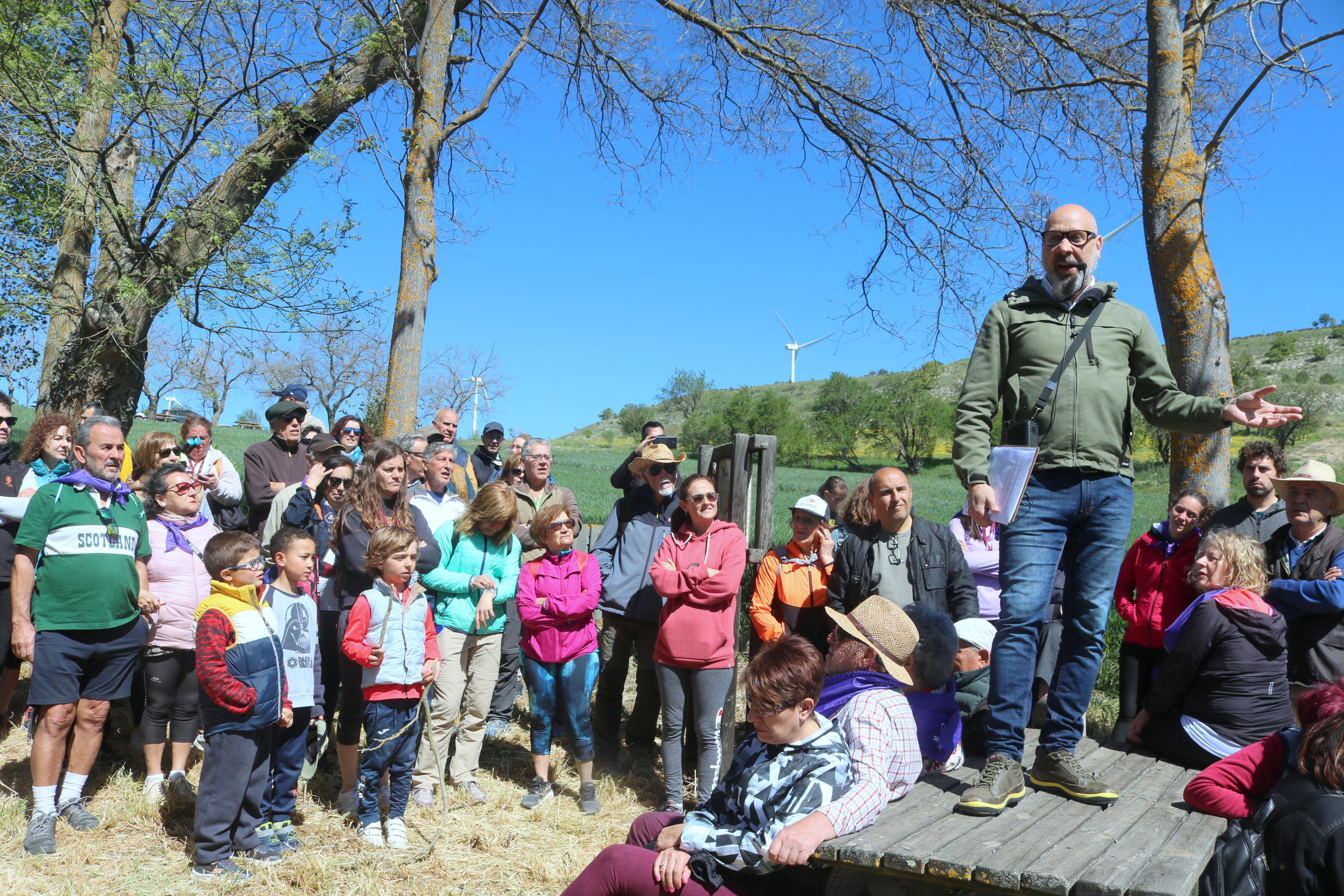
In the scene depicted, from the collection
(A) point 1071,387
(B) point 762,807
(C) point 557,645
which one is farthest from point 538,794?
(A) point 1071,387

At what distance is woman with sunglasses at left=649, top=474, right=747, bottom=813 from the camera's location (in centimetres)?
514

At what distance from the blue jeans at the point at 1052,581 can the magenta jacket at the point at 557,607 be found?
2.63 meters

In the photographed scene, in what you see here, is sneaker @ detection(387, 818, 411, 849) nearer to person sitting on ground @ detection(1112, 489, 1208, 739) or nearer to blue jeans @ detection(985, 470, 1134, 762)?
blue jeans @ detection(985, 470, 1134, 762)

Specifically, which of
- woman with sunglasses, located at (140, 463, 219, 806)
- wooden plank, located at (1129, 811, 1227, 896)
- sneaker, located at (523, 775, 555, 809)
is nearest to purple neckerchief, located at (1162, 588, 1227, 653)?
wooden plank, located at (1129, 811, 1227, 896)

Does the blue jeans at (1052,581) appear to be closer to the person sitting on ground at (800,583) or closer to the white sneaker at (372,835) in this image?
the person sitting on ground at (800,583)

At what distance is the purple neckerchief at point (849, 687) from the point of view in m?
3.43

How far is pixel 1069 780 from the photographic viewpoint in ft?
11.0

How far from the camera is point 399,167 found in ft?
25.3

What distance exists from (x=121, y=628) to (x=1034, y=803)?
14.0 feet

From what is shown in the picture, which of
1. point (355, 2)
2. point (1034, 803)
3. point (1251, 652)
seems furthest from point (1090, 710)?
point (355, 2)

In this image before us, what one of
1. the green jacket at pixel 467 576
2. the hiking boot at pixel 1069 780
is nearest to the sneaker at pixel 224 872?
the green jacket at pixel 467 576

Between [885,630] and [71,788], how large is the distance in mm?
4045

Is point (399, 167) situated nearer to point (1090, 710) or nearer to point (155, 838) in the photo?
point (155, 838)

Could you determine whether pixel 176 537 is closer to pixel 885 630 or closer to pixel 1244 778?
pixel 885 630
